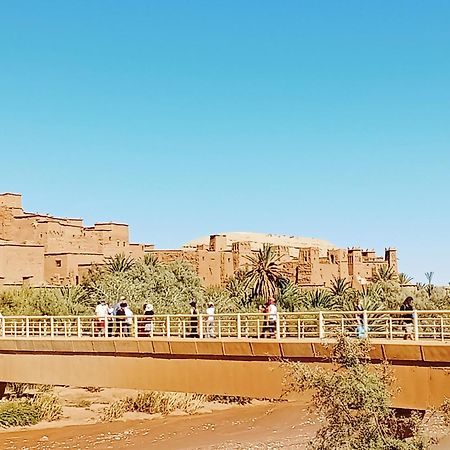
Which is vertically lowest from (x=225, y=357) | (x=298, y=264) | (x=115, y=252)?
(x=225, y=357)

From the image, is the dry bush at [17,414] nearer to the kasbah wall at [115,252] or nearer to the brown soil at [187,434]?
the brown soil at [187,434]

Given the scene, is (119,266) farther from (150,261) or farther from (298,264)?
(298,264)

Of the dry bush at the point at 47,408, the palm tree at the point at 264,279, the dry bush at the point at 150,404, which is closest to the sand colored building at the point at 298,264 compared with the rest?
the palm tree at the point at 264,279

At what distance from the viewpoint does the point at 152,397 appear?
31891 millimetres

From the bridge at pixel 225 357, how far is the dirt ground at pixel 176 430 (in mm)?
3910

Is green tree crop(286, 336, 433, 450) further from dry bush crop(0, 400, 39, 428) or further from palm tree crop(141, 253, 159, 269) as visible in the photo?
palm tree crop(141, 253, 159, 269)

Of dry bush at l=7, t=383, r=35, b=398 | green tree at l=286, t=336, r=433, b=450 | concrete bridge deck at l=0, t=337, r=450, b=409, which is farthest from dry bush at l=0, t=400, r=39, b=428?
green tree at l=286, t=336, r=433, b=450

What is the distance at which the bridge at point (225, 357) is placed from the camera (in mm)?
16234

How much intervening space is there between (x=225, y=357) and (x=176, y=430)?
10720 millimetres

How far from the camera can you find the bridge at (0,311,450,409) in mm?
16234

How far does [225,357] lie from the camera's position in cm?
1956

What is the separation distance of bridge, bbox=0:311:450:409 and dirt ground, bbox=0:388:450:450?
3910 mm

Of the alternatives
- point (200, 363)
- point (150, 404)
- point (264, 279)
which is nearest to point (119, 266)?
point (264, 279)

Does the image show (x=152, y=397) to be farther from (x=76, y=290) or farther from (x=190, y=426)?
(x=76, y=290)
